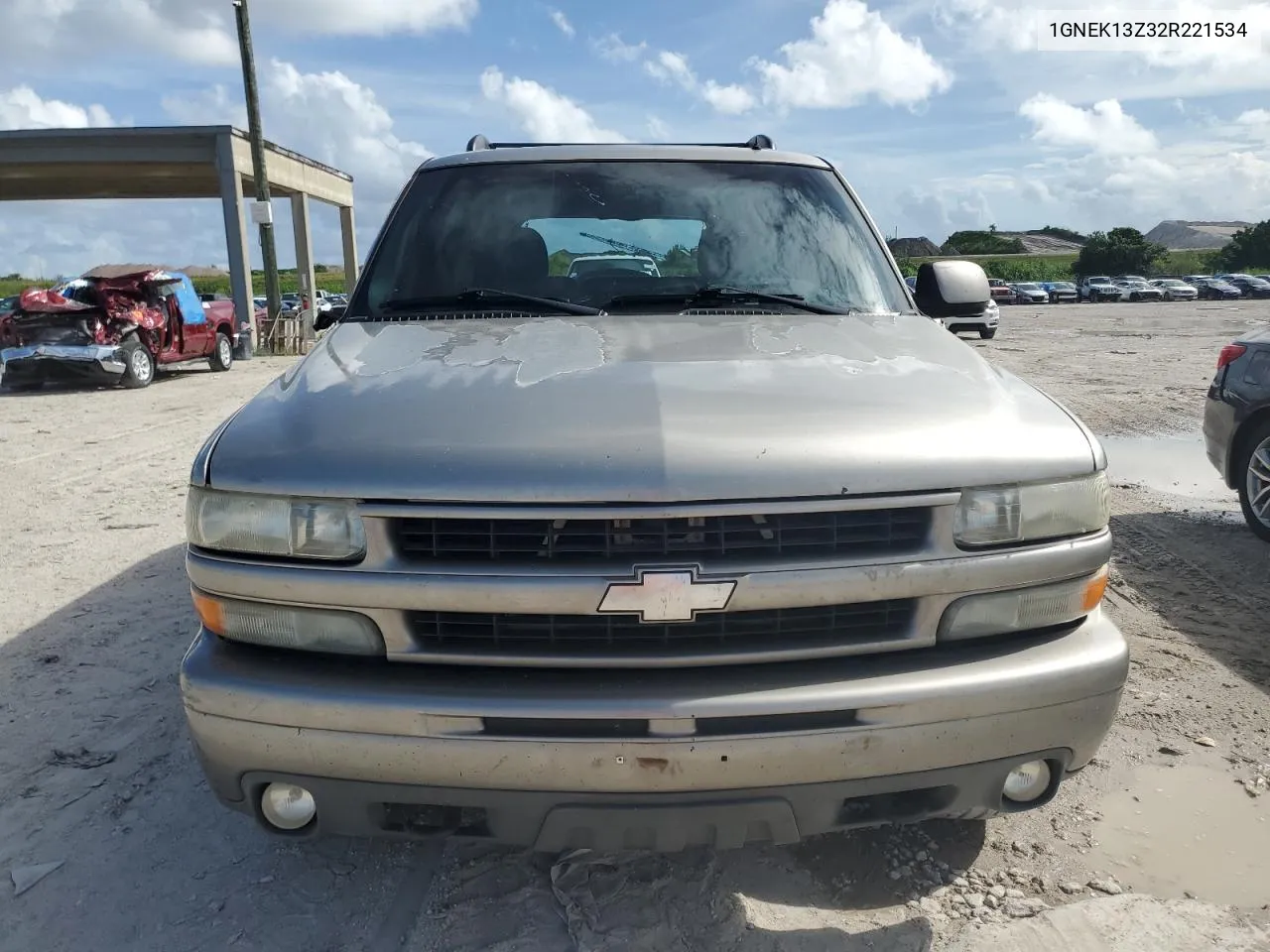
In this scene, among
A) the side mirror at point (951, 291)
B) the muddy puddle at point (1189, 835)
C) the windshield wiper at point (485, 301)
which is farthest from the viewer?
the side mirror at point (951, 291)

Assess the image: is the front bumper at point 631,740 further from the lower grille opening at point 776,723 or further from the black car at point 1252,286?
the black car at point 1252,286

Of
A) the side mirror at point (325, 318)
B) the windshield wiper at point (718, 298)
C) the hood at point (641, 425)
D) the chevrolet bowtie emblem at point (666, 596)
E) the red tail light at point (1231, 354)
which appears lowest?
the chevrolet bowtie emblem at point (666, 596)

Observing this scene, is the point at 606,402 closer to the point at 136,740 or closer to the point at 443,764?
the point at 443,764

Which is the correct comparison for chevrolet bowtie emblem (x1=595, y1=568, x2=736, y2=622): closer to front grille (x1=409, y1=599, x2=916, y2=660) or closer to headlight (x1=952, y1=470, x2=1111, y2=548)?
front grille (x1=409, y1=599, x2=916, y2=660)

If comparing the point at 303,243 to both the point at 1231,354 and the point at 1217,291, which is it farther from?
the point at 1217,291

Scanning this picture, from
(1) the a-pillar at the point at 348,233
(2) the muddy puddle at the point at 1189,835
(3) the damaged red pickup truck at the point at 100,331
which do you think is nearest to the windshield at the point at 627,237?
(2) the muddy puddle at the point at 1189,835

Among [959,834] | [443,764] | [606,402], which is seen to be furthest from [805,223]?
[443,764]

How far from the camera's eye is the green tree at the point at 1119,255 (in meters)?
82.1

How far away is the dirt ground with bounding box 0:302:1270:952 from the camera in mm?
2289

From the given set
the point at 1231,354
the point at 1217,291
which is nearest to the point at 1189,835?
the point at 1231,354

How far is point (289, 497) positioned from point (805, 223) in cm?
210

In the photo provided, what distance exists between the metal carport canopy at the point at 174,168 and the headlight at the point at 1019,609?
20.5 metres

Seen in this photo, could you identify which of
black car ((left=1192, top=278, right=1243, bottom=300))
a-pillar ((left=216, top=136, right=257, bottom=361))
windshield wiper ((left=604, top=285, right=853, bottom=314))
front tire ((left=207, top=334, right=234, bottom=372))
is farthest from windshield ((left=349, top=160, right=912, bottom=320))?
black car ((left=1192, top=278, right=1243, bottom=300))

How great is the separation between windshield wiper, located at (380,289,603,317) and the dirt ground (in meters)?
1.57
